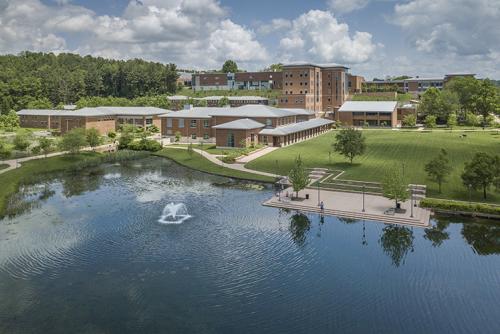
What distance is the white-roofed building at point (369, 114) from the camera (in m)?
96.5

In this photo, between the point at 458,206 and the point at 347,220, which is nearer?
the point at 347,220

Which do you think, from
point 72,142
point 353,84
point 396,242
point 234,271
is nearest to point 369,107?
point 353,84

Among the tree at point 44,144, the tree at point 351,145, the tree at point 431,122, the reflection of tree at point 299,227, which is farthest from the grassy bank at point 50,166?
the tree at point 431,122

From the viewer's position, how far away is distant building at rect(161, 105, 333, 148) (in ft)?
215

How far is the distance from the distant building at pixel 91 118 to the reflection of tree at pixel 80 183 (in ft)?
107

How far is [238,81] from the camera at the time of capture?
5404 inches

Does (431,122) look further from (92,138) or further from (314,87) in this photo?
(92,138)

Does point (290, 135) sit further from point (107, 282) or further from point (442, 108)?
point (107, 282)

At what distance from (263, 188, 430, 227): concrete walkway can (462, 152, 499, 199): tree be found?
16.3 feet

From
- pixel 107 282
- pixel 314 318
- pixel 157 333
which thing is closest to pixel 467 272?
pixel 314 318

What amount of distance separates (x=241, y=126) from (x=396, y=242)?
4033 centimetres

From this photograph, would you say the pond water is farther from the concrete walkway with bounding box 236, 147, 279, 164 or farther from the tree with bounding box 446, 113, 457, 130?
the tree with bounding box 446, 113, 457, 130

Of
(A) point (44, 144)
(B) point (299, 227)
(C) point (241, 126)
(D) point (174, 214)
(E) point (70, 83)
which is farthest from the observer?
(E) point (70, 83)

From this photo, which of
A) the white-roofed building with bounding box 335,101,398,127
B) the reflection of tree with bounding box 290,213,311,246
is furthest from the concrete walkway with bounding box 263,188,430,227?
the white-roofed building with bounding box 335,101,398,127
